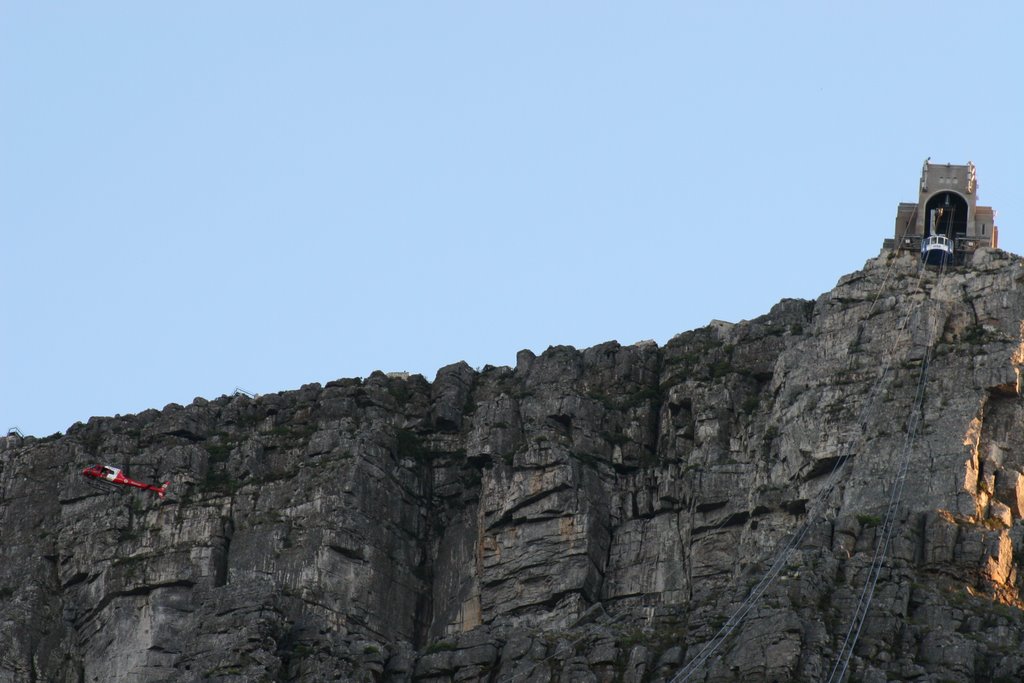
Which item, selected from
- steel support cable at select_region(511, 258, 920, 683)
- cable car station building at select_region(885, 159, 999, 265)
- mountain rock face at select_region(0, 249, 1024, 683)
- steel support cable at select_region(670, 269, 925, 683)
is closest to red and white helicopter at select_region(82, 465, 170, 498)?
mountain rock face at select_region(0, 249, 1024, 683)

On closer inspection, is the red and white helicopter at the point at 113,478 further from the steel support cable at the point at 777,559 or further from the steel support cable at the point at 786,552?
the steel support cable at the point at 786,552

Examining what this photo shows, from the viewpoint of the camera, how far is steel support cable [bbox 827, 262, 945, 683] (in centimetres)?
15550

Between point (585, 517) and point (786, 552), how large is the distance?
17.8 metres

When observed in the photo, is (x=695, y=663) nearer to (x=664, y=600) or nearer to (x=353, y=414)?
(x=664, y=600)

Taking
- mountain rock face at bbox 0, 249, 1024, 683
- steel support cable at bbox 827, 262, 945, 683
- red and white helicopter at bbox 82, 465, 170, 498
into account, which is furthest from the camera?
red and white helicopter at bbox 82, 465, 170, 498

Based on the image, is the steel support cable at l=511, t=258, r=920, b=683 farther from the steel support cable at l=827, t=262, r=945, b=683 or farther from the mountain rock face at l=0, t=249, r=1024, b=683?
the steel support cable at l=827, t=262, r=945, b=683

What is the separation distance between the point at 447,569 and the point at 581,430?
37.5ft

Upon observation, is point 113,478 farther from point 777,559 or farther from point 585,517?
point 777,559

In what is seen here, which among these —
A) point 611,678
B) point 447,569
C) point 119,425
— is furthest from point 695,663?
point 119,425

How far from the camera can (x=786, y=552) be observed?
164m

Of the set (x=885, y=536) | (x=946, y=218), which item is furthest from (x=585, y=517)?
(x=946, y=218)

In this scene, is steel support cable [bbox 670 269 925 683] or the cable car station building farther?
the cable car station building

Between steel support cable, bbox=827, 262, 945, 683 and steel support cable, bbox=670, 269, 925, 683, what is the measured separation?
96.7 inches

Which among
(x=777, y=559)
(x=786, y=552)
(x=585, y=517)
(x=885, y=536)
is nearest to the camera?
(x=885, y=536)
